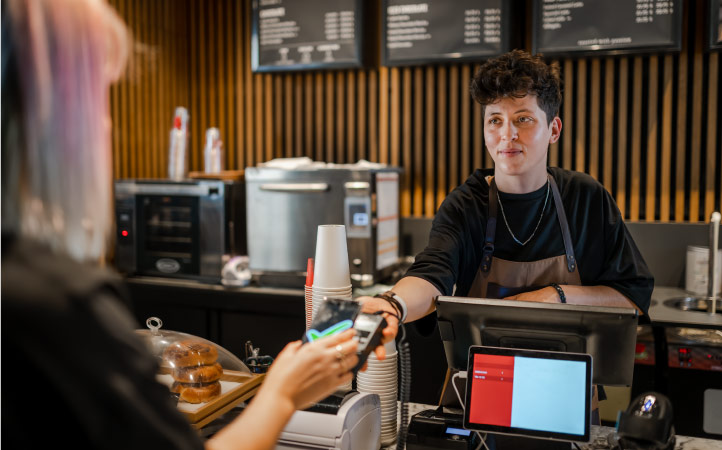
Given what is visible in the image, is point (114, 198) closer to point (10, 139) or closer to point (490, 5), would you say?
point (490, 5)

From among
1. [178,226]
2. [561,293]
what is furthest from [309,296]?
[178,226]

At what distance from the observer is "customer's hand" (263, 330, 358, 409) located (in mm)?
1076

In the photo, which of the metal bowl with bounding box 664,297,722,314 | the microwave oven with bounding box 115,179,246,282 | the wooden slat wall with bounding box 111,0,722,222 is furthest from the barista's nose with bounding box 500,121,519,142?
the microwave oven with bounding box 115,179,246,282

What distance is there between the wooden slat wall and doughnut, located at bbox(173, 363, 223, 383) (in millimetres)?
2512

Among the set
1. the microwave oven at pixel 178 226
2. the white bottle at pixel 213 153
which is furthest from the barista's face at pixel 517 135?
the white bottle at pixel 213 153

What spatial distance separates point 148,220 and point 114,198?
326mm

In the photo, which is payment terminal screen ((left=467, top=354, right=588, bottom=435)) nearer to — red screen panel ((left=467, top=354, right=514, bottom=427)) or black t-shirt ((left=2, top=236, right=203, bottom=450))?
red screen panel ((left=467, top=354, right=514, bottom=427))

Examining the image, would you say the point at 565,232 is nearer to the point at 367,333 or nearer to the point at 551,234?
the point at 551,234

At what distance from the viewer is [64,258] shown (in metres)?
0.76

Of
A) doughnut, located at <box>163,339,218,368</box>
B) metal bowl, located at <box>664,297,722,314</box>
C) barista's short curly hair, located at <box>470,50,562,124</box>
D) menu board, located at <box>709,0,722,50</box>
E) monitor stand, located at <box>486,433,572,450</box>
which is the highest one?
menu board, located at <box>709,0,722,50</box>

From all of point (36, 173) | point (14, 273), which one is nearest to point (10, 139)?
point (36, 173)

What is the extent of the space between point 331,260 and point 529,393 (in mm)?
627

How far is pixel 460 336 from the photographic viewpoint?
1.51 metres

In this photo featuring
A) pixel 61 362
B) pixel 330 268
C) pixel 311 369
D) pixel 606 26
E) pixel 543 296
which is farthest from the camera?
pixel 606 26
